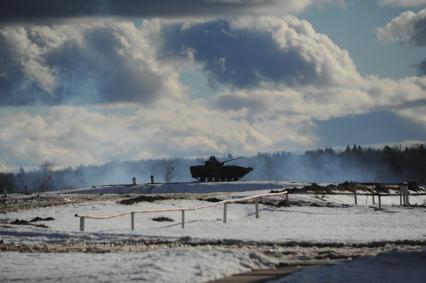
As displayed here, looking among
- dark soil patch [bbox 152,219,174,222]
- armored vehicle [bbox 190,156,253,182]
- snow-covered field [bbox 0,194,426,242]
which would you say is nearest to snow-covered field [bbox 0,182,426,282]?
snow-covered field [bbox 0,194,426,242]

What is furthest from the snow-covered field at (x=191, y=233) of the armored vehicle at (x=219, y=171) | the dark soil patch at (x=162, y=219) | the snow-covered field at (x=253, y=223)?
the armored vehicle at (x=219, y=171)

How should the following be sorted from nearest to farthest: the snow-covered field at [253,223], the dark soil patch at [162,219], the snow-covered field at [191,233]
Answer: the snow-covered field at [191,233]
the snow-covered field at [253,223]
the dark soil patch at [162,219]

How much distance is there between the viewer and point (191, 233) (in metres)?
32.8

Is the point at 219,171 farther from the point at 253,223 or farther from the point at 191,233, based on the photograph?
the point at 191,233

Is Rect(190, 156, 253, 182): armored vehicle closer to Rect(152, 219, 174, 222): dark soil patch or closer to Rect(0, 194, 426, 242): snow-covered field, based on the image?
Rect(0, 194, 426, 242): snow-covered field

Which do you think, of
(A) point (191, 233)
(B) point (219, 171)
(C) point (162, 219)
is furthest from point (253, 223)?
(B) point (219, 171)

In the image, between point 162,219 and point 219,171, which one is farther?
point 219,171

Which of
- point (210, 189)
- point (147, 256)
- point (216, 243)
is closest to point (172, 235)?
point (216, 243)

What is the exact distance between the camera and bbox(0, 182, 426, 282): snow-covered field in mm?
19000

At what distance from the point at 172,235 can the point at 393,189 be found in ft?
129

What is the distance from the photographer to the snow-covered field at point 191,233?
19000mm

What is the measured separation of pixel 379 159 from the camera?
633 ft

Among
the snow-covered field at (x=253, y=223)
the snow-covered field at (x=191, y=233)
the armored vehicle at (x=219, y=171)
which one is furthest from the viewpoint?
the armored vehicle at (x=219, y=171)

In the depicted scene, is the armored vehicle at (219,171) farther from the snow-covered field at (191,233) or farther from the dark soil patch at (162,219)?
the dark soil patch at (162,219)
